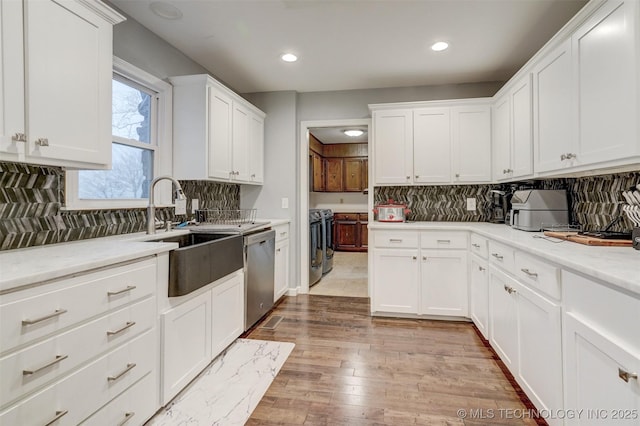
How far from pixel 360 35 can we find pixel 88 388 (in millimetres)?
2782

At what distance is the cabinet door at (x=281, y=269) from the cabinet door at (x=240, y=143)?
86cm

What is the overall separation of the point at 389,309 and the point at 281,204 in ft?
5.74

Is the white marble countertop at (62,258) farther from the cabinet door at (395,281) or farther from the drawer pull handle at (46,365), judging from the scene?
the cabinet door at (395,281)

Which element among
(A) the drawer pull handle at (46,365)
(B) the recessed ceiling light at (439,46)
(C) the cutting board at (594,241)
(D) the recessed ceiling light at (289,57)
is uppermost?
(D) the recessed ceiling light at (289,57)

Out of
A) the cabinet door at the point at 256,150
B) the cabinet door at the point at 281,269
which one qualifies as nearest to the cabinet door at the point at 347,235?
the cabinet door at the point at 281,269

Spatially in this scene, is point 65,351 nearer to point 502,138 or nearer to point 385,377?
point 385,377

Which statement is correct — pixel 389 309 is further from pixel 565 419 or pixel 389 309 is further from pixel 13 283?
pixel 13 283

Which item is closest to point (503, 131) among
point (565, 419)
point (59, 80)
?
point (565, 419)

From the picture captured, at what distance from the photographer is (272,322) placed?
3023 mm

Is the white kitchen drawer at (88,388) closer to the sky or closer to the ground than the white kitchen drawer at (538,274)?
closer to the ground

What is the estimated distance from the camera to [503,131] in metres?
2.98

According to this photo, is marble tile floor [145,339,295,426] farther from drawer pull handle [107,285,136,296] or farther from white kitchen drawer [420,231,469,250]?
white kitchen drawer [420,231,469,250]

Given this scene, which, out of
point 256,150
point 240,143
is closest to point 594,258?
point 240,143

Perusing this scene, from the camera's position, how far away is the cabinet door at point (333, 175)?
738 cm
